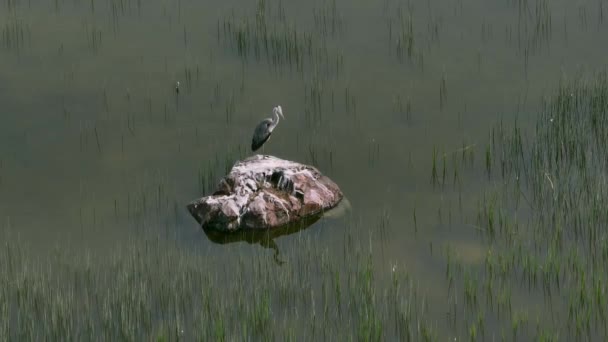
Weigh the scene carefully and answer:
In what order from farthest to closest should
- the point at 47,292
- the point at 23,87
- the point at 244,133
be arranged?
the point at 23,87, the point at 244,133, the point at 47,292

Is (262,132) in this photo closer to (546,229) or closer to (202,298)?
(202,298)

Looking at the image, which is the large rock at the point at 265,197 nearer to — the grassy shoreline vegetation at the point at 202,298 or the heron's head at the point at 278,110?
the grassy shoreline vegetation at the point at 202,298

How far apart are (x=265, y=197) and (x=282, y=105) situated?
1.75 meters

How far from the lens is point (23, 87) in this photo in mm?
10547

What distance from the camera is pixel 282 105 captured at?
10.2m

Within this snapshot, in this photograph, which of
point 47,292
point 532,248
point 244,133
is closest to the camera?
point 47,292

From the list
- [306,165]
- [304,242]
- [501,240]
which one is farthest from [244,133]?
[501,240]

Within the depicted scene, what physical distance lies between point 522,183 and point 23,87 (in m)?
4.53

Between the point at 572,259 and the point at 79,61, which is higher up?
the point at 79,61

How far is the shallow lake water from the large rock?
6.4 inches

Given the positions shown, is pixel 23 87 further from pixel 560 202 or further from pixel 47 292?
pixel 560 202

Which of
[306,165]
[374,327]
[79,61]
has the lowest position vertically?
[374,327]

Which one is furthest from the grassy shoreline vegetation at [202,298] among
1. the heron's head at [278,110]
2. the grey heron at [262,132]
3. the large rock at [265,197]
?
the heron's head at [278,110]

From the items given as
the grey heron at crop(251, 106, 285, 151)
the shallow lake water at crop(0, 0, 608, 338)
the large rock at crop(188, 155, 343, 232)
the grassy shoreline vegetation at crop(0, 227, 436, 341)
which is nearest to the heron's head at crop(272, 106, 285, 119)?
the grey heron at crop(251, 106, 285, 151)
